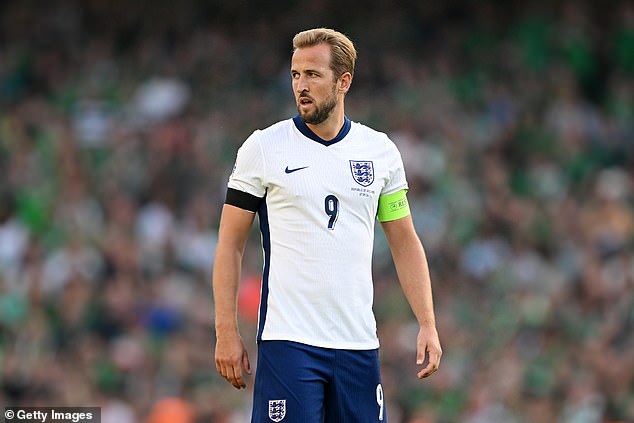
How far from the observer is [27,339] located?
1209cm

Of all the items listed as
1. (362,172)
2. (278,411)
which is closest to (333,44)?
(362,172)

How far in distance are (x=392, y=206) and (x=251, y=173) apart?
71 centimetres

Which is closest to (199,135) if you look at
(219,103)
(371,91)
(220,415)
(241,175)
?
(219,103)

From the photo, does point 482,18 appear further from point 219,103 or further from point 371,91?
point 219,103

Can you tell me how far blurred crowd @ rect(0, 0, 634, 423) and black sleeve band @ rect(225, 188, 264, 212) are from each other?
5.47m

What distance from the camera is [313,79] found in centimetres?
547

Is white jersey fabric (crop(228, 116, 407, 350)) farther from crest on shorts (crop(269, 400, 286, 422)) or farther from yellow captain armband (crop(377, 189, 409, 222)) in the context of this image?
crest on shorts (crop(269, 400, 286, 422))

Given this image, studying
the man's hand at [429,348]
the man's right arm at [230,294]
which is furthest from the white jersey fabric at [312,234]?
the man's hand at [429,348]

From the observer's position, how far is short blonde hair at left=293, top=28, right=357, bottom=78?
5480mm

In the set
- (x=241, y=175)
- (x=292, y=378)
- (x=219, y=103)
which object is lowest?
(x=292, y=378)

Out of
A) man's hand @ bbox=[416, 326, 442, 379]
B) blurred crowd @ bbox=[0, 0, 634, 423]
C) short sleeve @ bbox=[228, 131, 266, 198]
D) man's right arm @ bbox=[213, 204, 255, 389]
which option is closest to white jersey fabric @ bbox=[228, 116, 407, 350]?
short sleeve @ bbox=[228, 131, 266, 198]

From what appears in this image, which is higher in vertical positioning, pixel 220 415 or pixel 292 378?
pixel 292 378

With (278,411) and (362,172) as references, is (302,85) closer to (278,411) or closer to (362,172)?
(362,172)

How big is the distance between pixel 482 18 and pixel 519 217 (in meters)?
3.44
